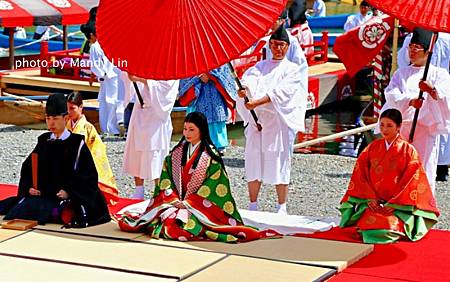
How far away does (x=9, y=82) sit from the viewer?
15.6 m

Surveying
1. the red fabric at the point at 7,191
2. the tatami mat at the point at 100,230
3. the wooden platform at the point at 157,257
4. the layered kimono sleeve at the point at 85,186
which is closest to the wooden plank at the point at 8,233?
the wooden platform at the point at 157,257

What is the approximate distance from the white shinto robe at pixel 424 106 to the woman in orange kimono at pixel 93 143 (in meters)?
2.39

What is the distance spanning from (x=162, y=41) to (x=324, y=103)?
9.45 m

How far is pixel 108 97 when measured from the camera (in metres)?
13.4

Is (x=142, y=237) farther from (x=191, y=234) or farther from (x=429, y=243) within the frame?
(x=429, y=243)

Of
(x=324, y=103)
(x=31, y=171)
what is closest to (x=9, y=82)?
(x=324, y=103)

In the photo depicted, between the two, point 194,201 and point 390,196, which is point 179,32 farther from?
point 390,196

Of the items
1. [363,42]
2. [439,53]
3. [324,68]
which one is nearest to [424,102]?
[439,53]

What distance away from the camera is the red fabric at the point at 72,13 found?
1566 cm

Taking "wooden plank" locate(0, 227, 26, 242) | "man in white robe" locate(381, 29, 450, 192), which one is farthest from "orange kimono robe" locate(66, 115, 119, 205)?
"man in white robe" locate(381, 29, 450, 192)

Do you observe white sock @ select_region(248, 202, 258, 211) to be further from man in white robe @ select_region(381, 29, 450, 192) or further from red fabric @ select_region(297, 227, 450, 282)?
man in white robe @ select_region(381, 29, 450, 192)

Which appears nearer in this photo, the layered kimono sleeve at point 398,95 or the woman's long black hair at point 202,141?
the woman's long black hair at point 202,141

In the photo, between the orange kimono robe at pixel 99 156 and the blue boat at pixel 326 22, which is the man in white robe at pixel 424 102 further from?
the blue boat at pixel 326 22

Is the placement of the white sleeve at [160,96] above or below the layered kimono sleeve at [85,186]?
above
